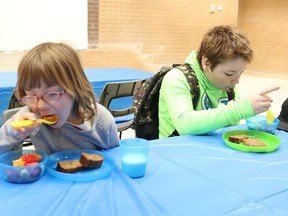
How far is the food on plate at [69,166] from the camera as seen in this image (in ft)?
3.28

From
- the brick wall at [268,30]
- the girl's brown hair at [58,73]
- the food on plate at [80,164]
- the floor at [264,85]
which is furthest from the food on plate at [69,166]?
the brick wall at [268,30]

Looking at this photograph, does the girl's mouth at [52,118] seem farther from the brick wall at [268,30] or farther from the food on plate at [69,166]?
the brick wall at [268,30]

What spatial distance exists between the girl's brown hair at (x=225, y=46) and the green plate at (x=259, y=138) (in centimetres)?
34

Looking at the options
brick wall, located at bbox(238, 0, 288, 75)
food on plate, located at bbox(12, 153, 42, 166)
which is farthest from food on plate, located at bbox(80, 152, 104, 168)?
brick wall, located at bbox(238, 0, 288, 75)

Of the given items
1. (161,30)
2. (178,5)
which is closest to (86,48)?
(161,30)

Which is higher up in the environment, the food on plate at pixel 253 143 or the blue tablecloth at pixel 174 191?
the food on plate at pixel 253 143

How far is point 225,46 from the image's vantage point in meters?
1.53

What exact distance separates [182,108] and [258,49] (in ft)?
28.1

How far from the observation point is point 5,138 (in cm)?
113

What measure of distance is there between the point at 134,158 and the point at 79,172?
0.59 ft

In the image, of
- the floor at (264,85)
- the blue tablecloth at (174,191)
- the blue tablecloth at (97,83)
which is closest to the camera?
the blue tablecloth at (174,191)

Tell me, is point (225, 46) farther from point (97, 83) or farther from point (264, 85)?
point (264, 85)

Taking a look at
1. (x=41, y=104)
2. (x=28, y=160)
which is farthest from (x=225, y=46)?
(x=28, y=160)

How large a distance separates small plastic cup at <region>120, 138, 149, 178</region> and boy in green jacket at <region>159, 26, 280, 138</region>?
45 cm
